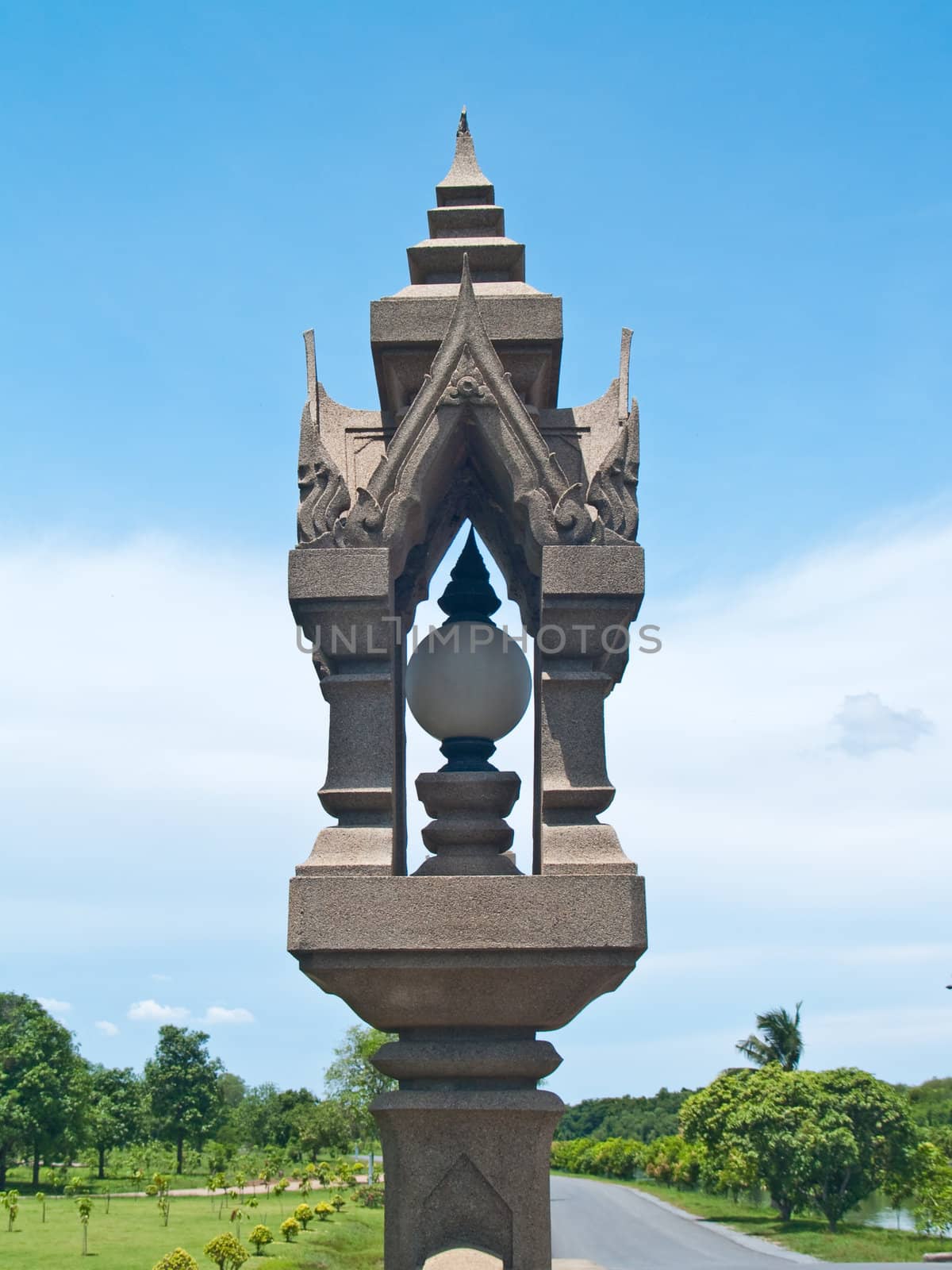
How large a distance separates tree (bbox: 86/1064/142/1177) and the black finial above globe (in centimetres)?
6150

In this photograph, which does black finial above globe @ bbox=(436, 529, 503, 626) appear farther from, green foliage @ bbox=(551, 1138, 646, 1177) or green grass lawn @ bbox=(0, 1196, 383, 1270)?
green foliage @ bbox=(551, 1138, 646, 1177)

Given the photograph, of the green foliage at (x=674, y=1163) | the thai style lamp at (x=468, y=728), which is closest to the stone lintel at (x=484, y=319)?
the thai style lamp at (x=468, y=728)

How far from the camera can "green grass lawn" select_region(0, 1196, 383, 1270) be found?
90.1 feet

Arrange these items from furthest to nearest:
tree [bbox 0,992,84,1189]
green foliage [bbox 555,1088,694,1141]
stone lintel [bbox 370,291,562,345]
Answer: green foliage [bbox 555,1088,694,1141] → tree [bbox 0,992,84,1189] → stone lintel [bbox 370,291,562,345]

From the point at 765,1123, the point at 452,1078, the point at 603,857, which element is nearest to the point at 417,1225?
the point at 452,1078

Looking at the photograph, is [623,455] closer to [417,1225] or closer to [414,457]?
[414,457]

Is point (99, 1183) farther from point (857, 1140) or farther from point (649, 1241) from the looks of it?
point (857, 1140)

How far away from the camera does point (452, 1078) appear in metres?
5.36

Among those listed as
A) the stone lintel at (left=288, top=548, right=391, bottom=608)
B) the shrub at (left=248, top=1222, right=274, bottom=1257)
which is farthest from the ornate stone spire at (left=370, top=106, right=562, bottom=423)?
the shrub at (left=248, top=1222, right=274, bottom=1257)

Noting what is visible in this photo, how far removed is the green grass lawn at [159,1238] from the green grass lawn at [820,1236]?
14.1 m

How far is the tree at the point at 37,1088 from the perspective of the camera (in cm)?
5041

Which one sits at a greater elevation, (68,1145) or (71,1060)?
(71,1060)

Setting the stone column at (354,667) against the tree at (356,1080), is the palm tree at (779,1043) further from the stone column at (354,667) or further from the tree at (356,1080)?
the stone column at (354,667)

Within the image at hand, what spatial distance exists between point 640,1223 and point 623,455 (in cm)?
4474
